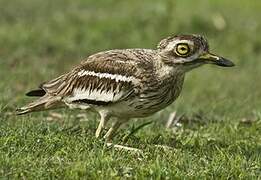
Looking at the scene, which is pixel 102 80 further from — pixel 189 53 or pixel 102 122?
pixel 189 53

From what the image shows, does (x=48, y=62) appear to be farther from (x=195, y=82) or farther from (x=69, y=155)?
(x=69, y=155)

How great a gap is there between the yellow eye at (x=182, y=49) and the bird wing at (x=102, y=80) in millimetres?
412

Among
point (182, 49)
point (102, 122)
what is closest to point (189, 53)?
point (182, 49)

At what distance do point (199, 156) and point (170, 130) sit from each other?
72.5 inches

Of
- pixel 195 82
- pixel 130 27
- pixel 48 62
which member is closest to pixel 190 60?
pixel 195 82

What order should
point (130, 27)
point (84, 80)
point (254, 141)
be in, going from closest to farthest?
point (84, 80)
point (254, 141)
point (130, 27)

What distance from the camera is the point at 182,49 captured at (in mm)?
7480

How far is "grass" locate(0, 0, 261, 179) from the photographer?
669cm

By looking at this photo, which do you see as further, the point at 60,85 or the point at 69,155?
the point at 60,85

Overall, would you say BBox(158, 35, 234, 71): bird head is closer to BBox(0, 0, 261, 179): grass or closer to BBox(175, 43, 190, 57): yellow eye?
BBox(175, 43, 190, 57): yellow eye

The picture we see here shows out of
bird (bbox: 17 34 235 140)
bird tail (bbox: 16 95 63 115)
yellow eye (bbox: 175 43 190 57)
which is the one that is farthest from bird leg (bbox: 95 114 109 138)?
yellow eye (bbox: 175 43 190 57)

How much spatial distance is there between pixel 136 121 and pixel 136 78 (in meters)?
2.23

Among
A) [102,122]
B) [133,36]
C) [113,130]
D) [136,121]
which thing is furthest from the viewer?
[133,36]

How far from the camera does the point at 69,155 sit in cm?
684
